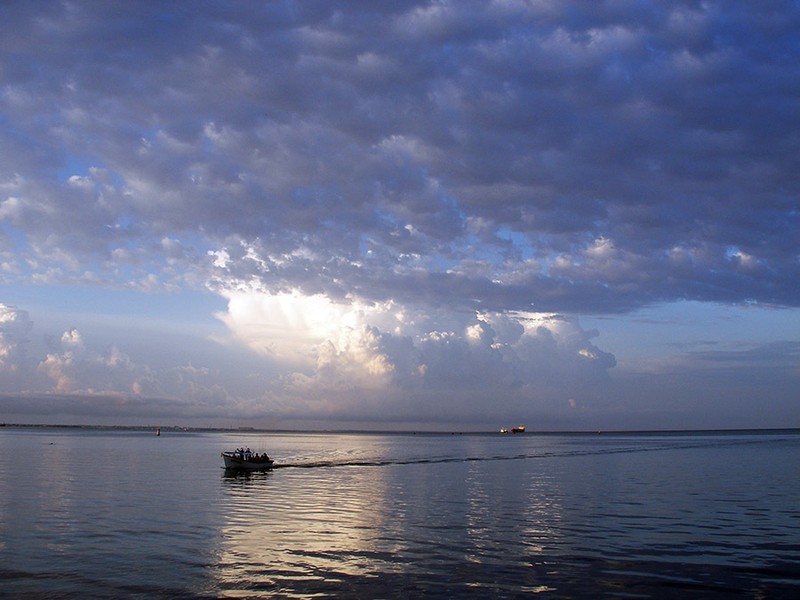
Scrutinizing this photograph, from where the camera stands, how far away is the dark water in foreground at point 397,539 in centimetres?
2508

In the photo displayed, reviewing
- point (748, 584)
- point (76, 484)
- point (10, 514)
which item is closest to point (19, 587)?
point (10, 514)

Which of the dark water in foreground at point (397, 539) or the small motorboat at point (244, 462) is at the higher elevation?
the dark water in foreground at point (397, 539)

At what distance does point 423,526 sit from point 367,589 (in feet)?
52.3

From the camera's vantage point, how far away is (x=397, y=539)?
34.9 metres

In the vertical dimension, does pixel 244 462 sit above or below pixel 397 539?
below

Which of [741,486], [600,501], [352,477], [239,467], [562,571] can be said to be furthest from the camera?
[239,467]

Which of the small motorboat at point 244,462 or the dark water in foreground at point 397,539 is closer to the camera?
the dark water in foreground at point 397,539

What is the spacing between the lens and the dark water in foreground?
2508 centimetres

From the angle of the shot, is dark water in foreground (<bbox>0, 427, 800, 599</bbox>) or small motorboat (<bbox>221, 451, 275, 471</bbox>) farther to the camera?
small motorboat (<bbox>221, 451, 275, 471</bbox>)

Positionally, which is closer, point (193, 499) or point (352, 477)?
point (193, 499)

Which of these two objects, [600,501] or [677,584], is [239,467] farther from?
[677,584]

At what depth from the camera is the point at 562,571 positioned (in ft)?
90.1

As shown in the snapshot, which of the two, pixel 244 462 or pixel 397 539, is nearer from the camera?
pixel 397 539

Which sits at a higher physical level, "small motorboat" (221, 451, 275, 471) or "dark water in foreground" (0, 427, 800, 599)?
"dark water in foreground" (0, 427, 800, 599)
